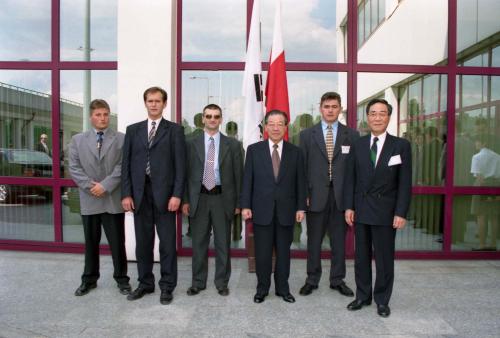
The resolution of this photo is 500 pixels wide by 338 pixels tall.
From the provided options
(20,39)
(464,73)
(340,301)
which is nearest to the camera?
(340,301)

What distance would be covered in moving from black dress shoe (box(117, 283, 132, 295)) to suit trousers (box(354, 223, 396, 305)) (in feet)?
7.24

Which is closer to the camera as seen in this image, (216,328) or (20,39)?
(216,328)

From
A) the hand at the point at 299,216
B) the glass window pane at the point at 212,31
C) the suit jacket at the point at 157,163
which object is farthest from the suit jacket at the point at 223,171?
the glass window pane at the point at 212,31

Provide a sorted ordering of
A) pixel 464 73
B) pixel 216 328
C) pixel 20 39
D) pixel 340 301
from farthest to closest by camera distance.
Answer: pixel 20 39 < pixel 464 73 < pixel 340 301 < pixel 216 328

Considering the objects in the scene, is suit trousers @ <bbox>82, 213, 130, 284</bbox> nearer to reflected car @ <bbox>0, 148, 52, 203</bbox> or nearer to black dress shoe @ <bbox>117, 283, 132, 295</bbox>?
black dress shoe @ <bbox>117, 283, 132, 295</bbox>

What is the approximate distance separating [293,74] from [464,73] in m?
2.19

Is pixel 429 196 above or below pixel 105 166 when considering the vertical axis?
below

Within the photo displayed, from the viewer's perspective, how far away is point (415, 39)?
18.5 ft

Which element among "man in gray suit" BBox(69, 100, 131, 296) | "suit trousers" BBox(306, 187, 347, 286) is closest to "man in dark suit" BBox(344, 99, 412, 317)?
"suit trousers" BBox(306, 187, 347, 286)

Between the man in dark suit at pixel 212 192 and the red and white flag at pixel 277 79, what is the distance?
0.80 meters

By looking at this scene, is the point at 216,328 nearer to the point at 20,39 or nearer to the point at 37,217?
the point at 37,217

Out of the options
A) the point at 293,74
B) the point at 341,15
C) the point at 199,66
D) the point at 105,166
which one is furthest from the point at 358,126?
the point at 105,166

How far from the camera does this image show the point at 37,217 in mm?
6035

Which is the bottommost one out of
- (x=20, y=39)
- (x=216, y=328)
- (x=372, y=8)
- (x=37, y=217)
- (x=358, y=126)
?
(x=216, y=328)
